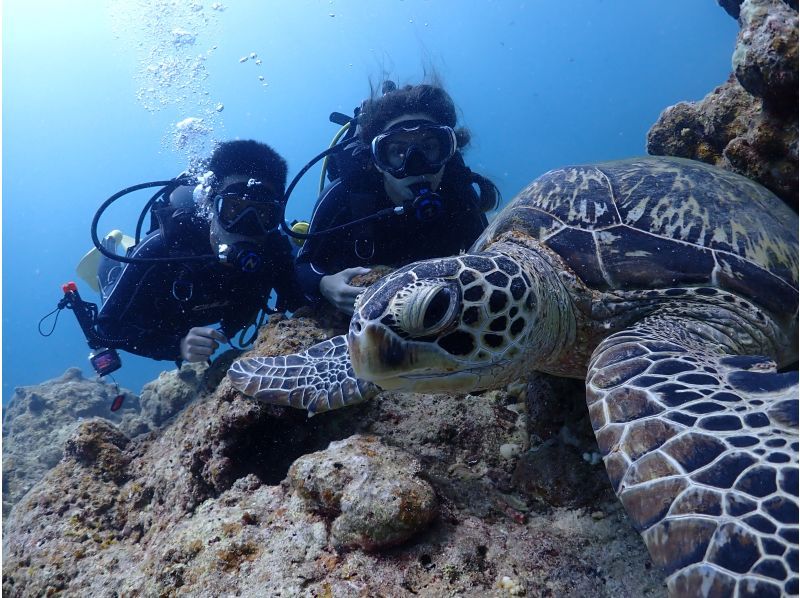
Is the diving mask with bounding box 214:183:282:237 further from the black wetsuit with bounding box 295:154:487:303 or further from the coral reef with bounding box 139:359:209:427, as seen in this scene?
the coral reef with bounding box 139:359:209:427

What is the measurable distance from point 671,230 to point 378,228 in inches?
95.2

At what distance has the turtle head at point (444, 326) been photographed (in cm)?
155

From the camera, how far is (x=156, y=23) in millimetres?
11438

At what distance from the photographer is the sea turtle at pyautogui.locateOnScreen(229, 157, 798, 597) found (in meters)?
0.98

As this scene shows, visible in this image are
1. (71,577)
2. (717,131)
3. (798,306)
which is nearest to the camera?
(798,306)

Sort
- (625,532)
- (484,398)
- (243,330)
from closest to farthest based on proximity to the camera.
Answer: (625,532) → (484,398) → (243,330)

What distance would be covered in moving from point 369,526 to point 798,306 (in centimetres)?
199

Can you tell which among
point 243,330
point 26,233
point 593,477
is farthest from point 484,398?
point 26,233

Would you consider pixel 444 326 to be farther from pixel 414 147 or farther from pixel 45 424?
pixel 45 424

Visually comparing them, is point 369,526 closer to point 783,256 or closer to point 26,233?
point 783,256

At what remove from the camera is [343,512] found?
1495 millimetres

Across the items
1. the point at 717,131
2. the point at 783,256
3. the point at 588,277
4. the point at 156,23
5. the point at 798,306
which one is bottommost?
the point at 798,306

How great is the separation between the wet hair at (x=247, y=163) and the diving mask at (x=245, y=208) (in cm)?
22

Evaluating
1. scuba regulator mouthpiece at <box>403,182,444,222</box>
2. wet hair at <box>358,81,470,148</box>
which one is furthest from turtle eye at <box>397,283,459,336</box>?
wet hair at <box>358,81,470,148</box>
